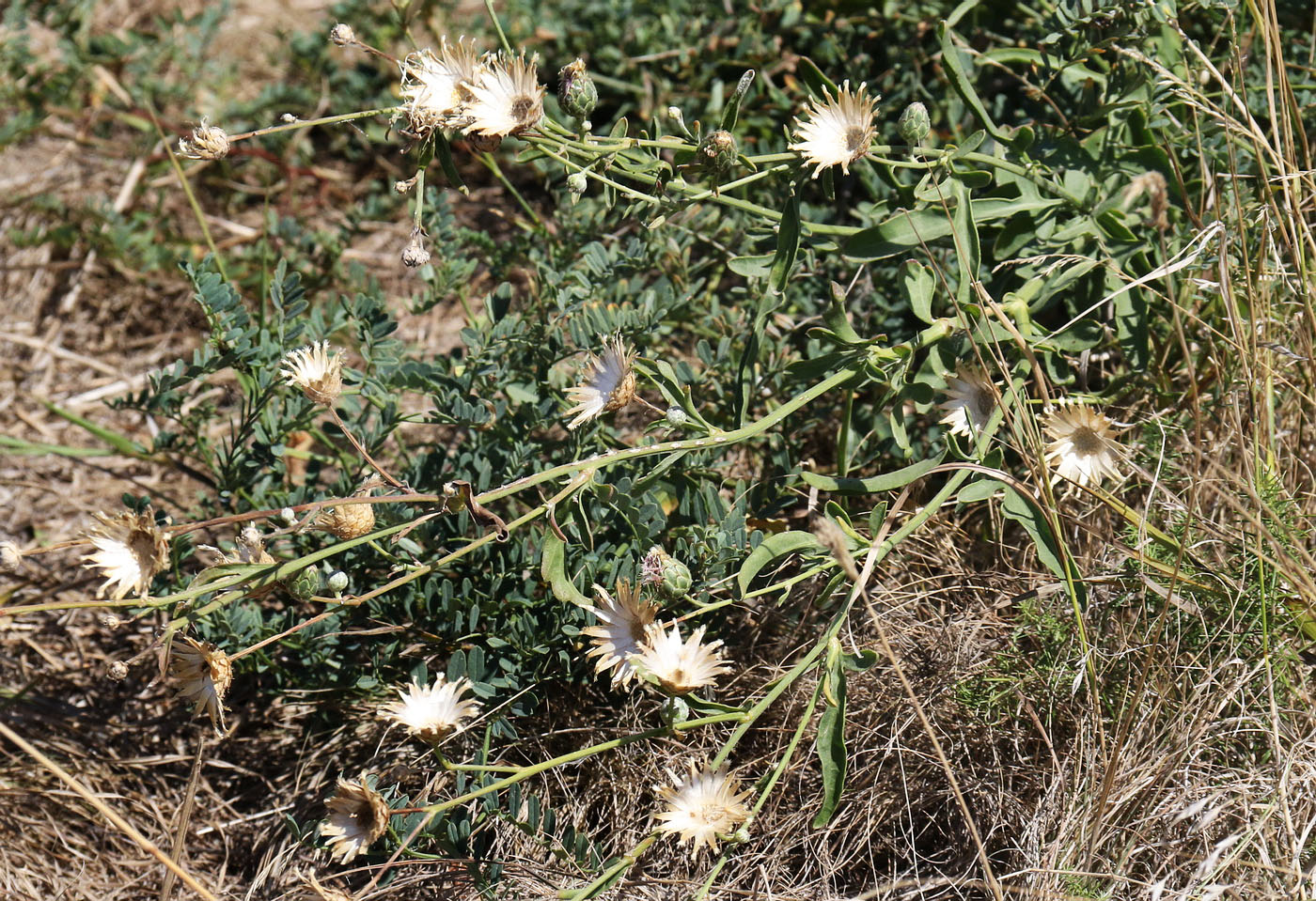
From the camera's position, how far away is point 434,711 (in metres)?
1.29

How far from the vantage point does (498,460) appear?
1695 millimetres

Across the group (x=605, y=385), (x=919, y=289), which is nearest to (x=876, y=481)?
(x=919, y=289)

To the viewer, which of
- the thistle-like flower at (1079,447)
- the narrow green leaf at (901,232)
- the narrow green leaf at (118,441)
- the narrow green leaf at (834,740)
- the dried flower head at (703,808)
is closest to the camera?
the dried flower head at (703,808)

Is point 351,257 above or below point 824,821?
below

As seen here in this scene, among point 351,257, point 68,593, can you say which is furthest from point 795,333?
point 68,593

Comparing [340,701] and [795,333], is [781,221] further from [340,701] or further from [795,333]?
[340,701]

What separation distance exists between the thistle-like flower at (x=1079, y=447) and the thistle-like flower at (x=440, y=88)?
0.85 m

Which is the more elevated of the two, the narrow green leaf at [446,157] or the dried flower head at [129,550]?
the narrow green leaf at [446,157]

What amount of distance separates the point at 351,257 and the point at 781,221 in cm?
157

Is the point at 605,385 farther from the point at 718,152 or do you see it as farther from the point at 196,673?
the point at 196,673

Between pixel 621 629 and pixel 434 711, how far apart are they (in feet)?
0.79

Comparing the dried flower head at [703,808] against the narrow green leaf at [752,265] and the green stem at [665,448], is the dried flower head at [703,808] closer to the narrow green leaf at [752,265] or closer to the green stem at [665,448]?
the green stem at [665,448]

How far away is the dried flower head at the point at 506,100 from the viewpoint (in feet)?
4.08

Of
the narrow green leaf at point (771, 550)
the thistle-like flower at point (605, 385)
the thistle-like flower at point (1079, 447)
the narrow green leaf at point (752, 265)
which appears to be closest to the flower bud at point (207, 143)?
the thistle-like flower at point (605, 385)
